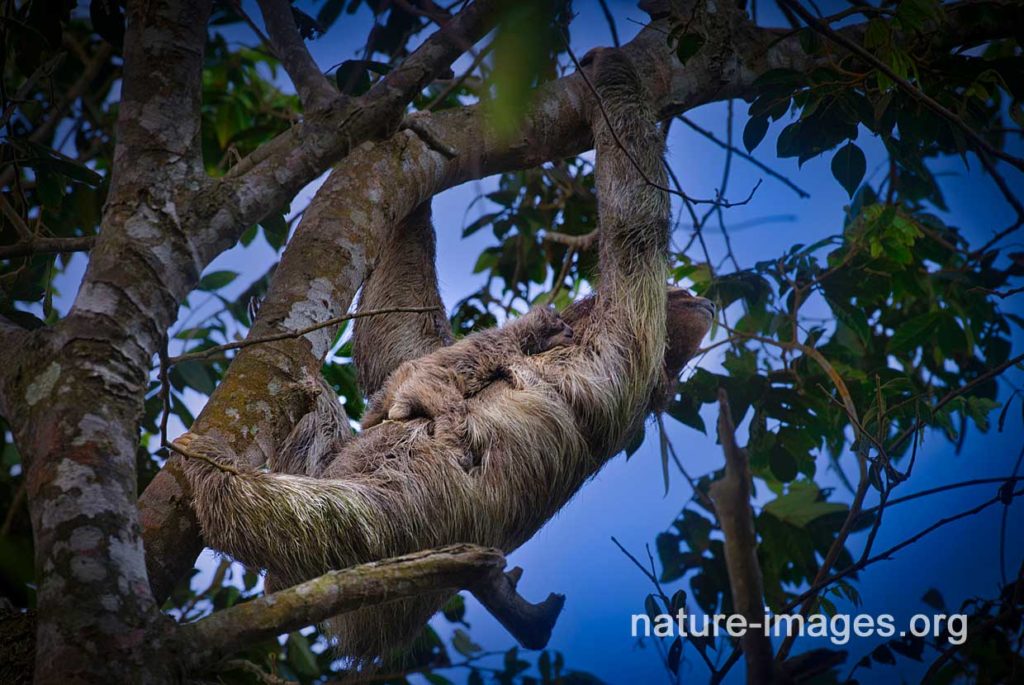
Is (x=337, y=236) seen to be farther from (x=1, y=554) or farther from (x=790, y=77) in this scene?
(x=790, y=77)

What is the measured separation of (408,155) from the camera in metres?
4.73

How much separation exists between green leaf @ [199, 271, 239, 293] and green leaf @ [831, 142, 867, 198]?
4.44 m

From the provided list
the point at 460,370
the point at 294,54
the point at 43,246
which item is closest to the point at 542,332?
the point at 460,370

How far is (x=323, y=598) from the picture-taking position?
2.73m

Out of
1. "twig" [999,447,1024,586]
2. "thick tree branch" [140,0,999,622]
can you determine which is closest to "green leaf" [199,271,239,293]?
"thick tree branch" [140,0,999,622]

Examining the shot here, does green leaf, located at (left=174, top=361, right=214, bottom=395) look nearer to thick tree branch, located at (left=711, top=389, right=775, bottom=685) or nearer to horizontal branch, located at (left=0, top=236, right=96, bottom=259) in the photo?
horizontal branch, located at (left=0, top=236, right=96, bottom=259)

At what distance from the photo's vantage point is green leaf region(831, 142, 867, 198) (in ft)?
16.7

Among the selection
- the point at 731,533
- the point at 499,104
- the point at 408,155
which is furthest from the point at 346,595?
the point at 408,155

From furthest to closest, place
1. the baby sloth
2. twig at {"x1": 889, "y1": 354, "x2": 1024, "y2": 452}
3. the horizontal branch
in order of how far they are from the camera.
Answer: the baby sloth → twig at {"x1": 889, "y1": 354, "x2": 1024, "y2": 452} → the horizontal branch

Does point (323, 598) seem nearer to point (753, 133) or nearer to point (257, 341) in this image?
point (257, 341)

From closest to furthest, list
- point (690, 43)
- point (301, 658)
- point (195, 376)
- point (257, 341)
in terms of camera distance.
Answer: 1. point (257, 341)
2. point (690, 43)
3. point (301, 658)
4. point (195, 376)

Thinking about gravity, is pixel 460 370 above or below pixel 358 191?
below

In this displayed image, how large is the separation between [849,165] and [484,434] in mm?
2672

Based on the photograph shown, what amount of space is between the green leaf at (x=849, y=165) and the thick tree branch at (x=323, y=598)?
3.32 m
